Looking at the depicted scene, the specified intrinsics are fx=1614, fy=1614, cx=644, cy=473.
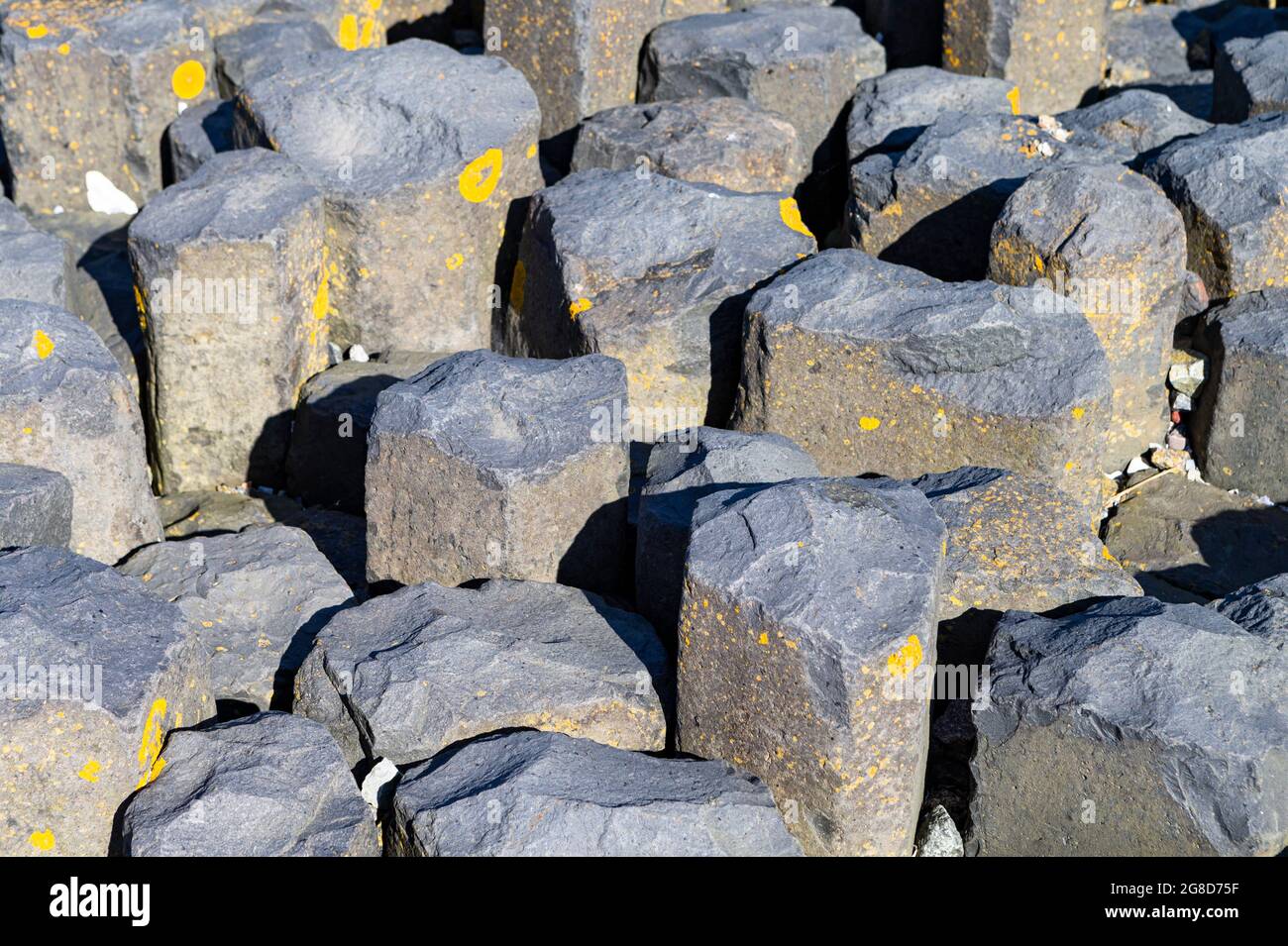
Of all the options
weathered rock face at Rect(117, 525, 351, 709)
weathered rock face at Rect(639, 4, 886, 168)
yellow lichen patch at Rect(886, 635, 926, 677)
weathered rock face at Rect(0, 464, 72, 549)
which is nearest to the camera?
yellow lichen patch at Rect(886, 635, 926, 677)

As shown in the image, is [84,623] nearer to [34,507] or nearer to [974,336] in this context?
[34,507]

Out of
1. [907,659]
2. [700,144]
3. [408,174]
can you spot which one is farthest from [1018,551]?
[408,174]

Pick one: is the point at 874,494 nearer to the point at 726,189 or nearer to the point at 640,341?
the point at 640,341

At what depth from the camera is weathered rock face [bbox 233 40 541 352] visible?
6.44 m

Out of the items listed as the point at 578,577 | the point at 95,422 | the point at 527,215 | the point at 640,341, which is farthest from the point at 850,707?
the point at 527,215

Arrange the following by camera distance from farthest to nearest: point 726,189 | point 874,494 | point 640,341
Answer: point 726,189, point 640,341, point 874,494

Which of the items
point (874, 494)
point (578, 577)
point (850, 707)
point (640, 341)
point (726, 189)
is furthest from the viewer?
point (726, 189)

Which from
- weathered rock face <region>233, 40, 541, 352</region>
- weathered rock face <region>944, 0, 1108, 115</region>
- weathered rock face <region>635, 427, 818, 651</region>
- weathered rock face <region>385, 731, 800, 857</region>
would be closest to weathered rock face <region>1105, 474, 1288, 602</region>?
weathered rock face <region>635, 427, 818, 651</region>

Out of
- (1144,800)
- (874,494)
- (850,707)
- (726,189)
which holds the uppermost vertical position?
(726,189)

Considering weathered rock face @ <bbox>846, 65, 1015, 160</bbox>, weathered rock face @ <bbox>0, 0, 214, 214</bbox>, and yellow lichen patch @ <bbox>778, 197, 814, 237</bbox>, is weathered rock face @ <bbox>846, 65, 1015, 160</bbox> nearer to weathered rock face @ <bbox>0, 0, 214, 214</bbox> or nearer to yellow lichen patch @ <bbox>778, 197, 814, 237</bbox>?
yellow lichen patch @ <bbox>778, 197, 814, 237</bbox>

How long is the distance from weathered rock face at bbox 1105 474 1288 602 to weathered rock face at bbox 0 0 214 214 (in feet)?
15.4

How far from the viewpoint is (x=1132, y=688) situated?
425cm

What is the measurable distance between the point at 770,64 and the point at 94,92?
316 cm

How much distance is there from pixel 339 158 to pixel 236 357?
1008mm
